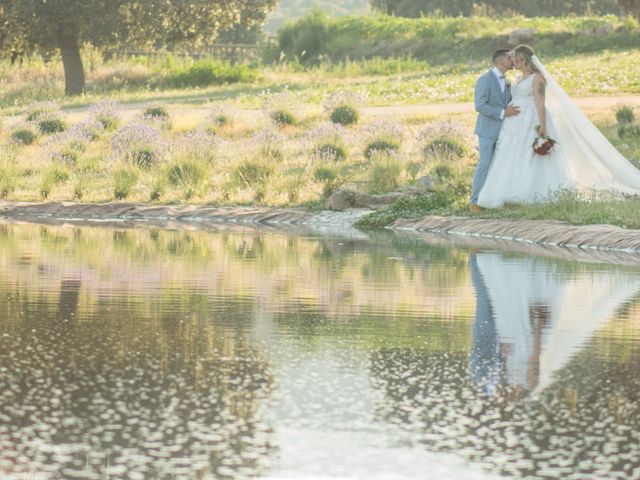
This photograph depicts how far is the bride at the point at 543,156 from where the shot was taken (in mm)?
20359

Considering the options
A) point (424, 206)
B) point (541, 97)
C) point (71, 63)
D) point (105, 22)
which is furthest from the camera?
point (71, 63)

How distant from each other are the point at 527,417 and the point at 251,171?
60.7ft

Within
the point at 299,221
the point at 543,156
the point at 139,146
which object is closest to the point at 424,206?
the point at 299,221

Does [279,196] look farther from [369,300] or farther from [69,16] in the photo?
[69,16]

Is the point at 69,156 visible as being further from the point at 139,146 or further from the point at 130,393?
the point at 130,393

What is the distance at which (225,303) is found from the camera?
1241cm

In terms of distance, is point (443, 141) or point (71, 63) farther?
point (71, 63)

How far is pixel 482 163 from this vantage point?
68.6 ft

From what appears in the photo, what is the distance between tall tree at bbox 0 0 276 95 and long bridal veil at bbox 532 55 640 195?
87.2 ft

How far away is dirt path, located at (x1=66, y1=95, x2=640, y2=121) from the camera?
114ft

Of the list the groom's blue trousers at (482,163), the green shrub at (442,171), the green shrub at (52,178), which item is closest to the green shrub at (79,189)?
the green shrub at (52,178)

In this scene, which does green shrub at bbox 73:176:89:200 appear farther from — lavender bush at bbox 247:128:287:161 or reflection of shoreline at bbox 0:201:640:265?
lavender bush at bbox 247:128:287:161

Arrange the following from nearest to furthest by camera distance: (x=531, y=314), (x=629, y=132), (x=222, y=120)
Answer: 1. (x=531, y=314)
2. (x=629, y=132)
3. (x=222, y=120)

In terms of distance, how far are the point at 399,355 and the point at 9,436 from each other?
3.24 m
